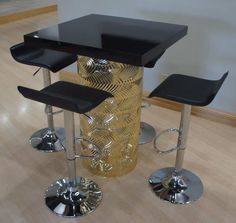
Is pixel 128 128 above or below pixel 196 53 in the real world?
below

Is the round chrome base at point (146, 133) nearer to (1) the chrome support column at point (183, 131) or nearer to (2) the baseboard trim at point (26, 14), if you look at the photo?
(1) the chrome support column at point (183, 131)

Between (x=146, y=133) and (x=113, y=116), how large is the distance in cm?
68

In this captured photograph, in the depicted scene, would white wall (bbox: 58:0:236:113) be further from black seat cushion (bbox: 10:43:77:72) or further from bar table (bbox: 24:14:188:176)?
black seat cushion (bbox: 10:43:77:72)

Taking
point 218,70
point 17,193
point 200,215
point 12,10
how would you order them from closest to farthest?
point 200,215 → point 17,193 → point 218,70 → point 12,10

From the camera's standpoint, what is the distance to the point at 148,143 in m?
2.55

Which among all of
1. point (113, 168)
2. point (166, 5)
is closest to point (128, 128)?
point (113, 168)

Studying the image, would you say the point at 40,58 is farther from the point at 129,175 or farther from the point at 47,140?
the point at 129,175

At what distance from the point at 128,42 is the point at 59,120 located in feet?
4.57

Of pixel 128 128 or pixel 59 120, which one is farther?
pixel 59 120

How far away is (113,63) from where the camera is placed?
1903mm

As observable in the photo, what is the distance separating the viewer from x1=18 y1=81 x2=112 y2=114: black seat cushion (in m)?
1.54

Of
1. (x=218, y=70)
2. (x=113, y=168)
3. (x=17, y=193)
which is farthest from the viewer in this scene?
(x=218, y=70)

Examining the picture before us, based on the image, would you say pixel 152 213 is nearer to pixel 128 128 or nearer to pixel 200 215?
pixel 200 215

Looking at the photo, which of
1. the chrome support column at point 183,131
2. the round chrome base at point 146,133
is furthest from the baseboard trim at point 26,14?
the chrome support column at point 183,131
